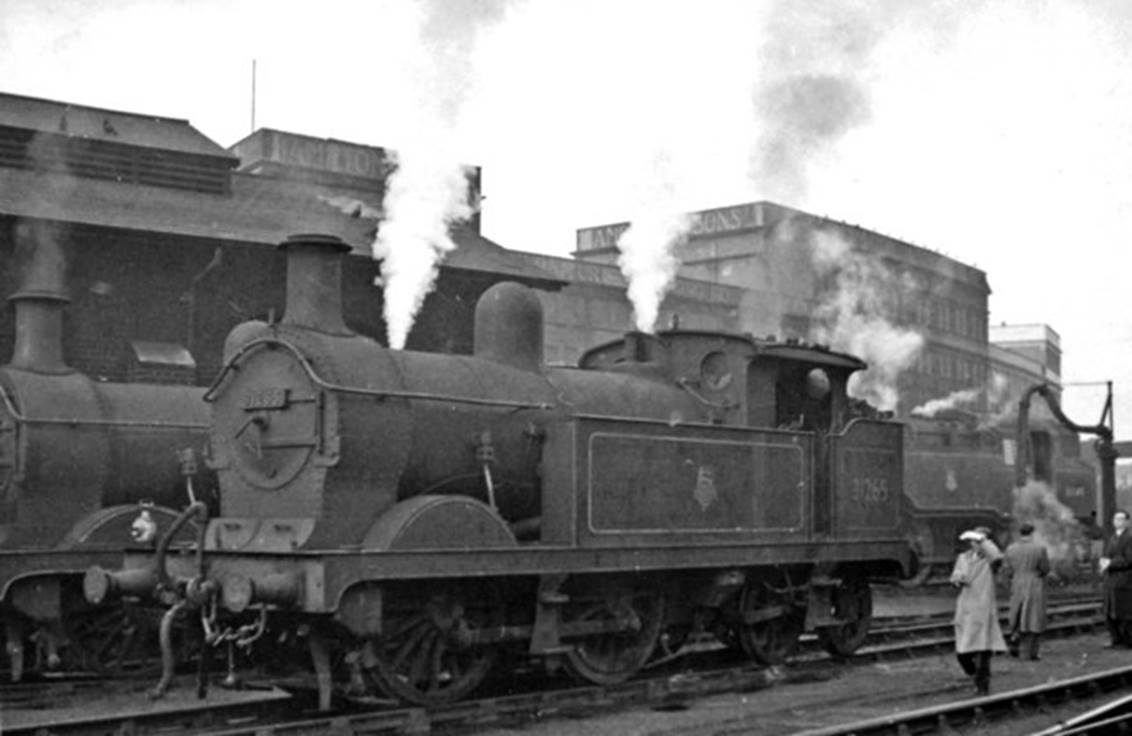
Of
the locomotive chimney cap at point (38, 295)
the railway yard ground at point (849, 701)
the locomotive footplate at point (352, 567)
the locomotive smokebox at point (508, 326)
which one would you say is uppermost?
the locomotive chimney cap at point (38, 295)

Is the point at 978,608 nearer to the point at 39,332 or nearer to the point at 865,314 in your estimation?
the point at 39,332

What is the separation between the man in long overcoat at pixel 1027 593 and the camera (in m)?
13.1

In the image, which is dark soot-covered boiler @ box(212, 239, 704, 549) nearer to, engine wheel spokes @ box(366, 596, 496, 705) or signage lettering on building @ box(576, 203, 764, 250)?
engine wheel spokes @ box(366, 596, 496, 705)

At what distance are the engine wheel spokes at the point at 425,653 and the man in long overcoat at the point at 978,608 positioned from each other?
12.6ft

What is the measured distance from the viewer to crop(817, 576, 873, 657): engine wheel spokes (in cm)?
1321

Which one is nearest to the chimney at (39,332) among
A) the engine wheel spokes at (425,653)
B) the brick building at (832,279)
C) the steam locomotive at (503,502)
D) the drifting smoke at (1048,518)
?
the steam locomotive at (503,502)

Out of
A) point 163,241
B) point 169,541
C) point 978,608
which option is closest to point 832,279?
point 163,241

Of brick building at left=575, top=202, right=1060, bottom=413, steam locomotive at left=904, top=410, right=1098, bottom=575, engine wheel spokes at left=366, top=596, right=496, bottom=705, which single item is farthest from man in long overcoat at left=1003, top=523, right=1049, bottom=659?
→ brick building at left=575, top=202, right=1060, bottom=413

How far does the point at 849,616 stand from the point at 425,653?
528cm

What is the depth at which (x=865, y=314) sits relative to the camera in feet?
165

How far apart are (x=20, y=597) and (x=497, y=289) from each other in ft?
15.6

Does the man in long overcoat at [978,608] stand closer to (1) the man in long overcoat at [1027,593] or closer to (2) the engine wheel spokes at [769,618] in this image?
(2) the engine wheel spokes at [769,618]

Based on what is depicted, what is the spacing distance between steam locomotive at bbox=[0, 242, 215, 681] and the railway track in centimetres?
60

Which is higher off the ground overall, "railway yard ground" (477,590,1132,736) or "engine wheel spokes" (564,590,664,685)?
"engine wheel spokes" (564,590,664,685)
